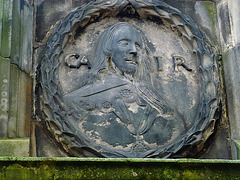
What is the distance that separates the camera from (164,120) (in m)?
6.32

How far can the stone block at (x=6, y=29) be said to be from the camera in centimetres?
626

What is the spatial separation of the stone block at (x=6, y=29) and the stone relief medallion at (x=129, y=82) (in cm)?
Result: 52

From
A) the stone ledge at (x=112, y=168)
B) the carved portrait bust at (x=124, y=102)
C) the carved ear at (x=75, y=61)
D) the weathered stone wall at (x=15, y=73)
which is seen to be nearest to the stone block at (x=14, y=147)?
the weathered stone wall at (x=15, y=73)

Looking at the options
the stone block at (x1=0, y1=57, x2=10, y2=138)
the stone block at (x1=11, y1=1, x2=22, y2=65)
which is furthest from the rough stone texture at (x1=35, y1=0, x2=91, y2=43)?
the stone block at (x1=0, y1=57, x2=10, y2=138)

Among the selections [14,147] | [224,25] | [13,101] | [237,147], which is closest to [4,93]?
[13,101]

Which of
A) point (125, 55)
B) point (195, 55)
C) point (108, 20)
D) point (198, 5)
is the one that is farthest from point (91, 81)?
point (198, 5)

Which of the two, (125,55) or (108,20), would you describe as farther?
(108,20)

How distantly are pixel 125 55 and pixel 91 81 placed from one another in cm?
58

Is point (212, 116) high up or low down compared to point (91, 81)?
down

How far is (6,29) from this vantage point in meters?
6.39

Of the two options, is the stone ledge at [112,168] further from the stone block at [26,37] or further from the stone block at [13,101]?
the stone block at [26,37]

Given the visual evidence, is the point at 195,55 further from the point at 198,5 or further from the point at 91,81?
the point at 91,81

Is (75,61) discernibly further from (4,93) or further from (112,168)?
(112,168)

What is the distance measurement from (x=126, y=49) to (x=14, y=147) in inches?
77.8
